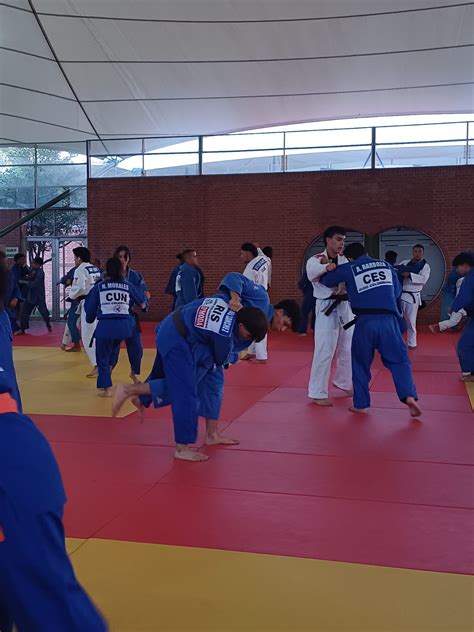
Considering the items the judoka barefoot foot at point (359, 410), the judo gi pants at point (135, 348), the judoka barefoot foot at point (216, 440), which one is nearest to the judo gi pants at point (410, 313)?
the judoka barefoot foot at point (359, 410)

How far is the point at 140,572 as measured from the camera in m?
2.91

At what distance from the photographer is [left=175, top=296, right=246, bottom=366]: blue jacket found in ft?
14.8

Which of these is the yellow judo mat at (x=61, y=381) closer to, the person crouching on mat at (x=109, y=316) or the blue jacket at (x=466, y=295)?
the person crouching on mat at (x=109, y=316)

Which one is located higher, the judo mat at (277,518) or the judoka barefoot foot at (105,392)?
Result: the judo mat at (277,518)

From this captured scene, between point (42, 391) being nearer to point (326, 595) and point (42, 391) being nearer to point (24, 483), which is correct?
point (326, 595)

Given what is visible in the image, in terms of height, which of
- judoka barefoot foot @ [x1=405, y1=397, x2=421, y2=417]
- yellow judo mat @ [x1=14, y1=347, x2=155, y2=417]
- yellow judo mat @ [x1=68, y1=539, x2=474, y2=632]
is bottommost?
yellow judo mat @ [x1=14, y1=347, x2=155, y2=417]

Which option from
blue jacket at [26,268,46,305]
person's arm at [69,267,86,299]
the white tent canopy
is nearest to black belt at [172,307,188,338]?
person's arm at [69,267,86,299]

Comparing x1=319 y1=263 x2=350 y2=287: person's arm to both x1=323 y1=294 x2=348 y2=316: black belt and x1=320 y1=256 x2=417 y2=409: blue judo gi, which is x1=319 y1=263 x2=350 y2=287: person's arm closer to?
x1=320 y1=256 x2=417 y2=409: blue judo gi

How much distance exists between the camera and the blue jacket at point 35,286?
1453 centimetres

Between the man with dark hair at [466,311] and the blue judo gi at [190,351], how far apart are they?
4022mm

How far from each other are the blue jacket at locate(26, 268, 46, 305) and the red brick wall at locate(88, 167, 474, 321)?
8.55 feet

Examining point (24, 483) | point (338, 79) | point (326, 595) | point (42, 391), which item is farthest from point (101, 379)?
point (338, 79)

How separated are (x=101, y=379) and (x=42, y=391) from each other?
2.86 feet

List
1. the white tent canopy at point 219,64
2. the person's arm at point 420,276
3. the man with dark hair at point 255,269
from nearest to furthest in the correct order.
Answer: the man with dark hair at point 255,269 → the person's arm at point 420,276 → the white tent canopy at point 219,64
